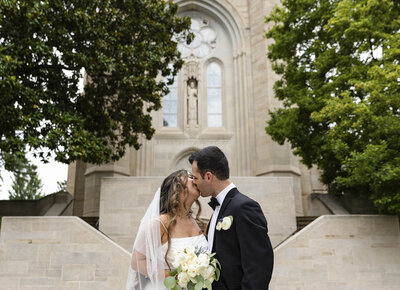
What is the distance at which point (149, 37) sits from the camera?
11953mm

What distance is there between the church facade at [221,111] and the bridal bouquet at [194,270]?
13332 mm

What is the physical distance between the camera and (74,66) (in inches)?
417

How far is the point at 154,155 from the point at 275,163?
19.2 ft

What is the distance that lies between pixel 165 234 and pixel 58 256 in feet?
21.6

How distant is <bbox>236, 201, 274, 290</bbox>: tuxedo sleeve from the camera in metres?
2.59

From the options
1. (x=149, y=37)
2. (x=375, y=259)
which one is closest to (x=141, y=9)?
(x=149, y=37)

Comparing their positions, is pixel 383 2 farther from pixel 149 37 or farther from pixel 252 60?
pixel 252 60

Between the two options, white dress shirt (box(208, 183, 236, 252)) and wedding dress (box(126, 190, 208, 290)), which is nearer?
white dress shirt (box(208, 183, 236, 252))

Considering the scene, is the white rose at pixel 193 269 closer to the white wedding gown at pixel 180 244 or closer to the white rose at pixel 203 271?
the white rose at pixel 203 271

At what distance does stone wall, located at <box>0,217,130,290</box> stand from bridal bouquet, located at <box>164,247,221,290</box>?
6040mm

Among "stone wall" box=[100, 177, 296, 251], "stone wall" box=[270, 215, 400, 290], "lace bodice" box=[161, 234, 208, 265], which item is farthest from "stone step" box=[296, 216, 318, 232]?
"lace bodice" box=[161, 234, 208, 265]

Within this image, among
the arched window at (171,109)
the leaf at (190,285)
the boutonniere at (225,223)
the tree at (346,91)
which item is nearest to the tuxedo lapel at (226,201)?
the boutonniere at (225,223)

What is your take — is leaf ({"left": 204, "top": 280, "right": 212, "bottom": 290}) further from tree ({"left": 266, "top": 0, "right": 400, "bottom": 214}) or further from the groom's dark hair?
tree ({"left": 266, "top": 0, "right": 400, "bottom": 214})

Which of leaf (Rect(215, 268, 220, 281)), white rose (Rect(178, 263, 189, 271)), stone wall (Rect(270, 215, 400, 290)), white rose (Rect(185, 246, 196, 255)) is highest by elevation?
white rose (Rect(185, 246, 196, 255))
